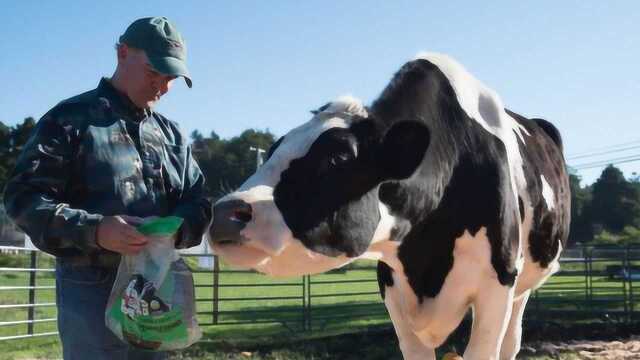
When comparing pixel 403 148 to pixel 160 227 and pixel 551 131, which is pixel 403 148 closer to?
pixel 160 227

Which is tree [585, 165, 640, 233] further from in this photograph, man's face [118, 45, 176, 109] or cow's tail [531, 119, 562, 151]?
man's face [118, 45, 176, 109]

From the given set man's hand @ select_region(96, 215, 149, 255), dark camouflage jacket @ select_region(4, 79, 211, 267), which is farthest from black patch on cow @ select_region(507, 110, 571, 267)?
man's hand @ select_region(96, 215, 149, 255)

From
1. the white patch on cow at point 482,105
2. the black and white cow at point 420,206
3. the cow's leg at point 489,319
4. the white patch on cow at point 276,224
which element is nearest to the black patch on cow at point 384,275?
the black and white cow at point 420,206

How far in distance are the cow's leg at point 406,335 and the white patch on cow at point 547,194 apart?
126 centimetres

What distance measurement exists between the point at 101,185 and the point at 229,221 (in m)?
0.42

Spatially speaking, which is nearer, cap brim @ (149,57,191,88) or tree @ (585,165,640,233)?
cap brim @ (149,57,191,88)

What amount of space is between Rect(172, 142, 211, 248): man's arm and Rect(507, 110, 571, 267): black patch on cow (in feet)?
7.68

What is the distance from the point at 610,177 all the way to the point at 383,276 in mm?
58730

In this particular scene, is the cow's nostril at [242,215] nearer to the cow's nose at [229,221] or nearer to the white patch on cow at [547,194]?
the cow's nose at [229,221]

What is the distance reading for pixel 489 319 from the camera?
12.3 ft

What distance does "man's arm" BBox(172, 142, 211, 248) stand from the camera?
2.41m

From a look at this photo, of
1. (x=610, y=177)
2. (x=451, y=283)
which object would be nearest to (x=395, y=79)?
(x=451, y=283)

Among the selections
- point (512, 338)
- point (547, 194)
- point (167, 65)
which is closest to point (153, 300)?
point (167, 65)

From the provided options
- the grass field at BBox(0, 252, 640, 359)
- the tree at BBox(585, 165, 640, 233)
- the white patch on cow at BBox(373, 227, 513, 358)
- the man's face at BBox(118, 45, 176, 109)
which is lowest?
the tree at BBox(585, 165, 640, 233)
